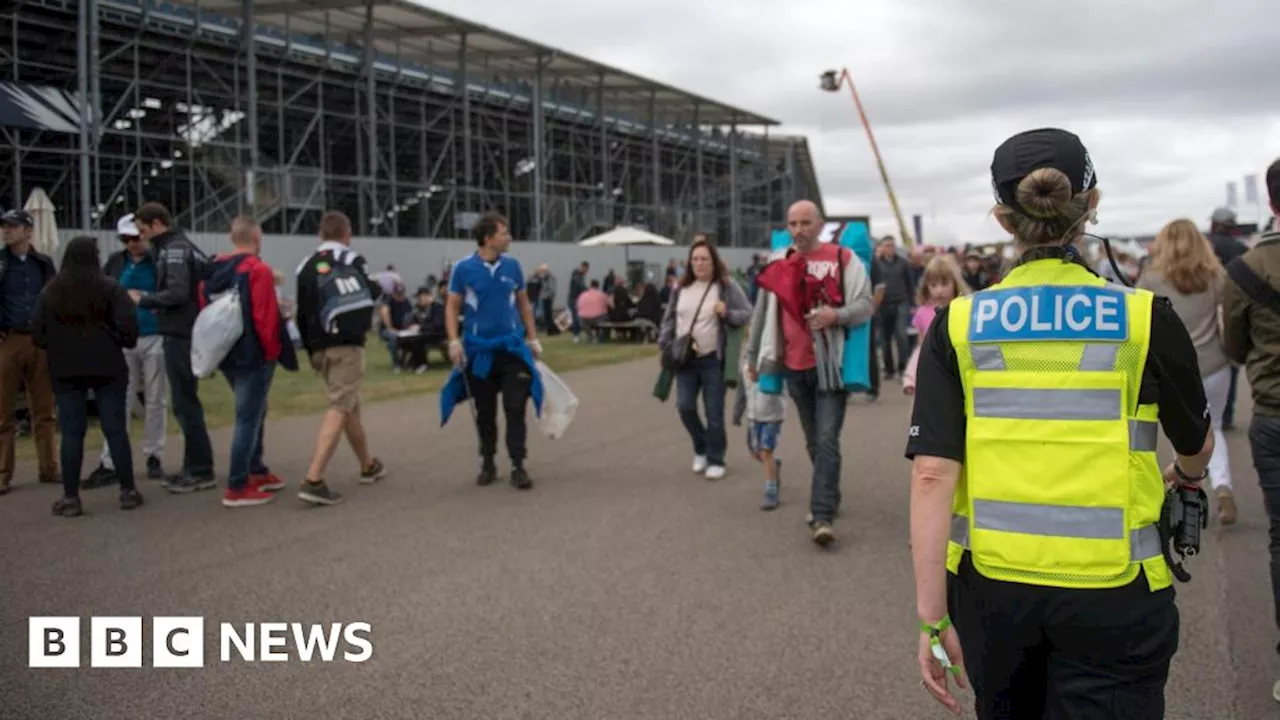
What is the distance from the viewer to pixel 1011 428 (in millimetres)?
2289

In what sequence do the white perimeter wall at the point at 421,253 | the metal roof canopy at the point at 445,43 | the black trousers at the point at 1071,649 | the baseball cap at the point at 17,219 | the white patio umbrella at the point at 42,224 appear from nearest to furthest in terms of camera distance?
the black trousers at the point at 1071,649, the baseball cap at the point at 17,219, the white patio umbrella at the point at 42,224, the white perimeter wall at the point at 421,253, the metal roof canopy at the point at 445,43

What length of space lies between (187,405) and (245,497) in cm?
98

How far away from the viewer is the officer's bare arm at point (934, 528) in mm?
2334

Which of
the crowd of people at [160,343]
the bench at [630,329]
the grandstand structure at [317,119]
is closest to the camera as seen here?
the crowd of people at [160,343]

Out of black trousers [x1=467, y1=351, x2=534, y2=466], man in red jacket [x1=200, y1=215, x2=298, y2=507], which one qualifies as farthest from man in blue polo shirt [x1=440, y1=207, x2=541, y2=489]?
man in red jacket [x1=200, y1=215, x2=298, y2=507]

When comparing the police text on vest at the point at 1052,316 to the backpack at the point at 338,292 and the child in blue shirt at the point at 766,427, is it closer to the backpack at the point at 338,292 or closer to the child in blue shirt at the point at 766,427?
the child in blue shirt at the point at 766,427

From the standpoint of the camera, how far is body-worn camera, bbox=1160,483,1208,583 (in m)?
2.36

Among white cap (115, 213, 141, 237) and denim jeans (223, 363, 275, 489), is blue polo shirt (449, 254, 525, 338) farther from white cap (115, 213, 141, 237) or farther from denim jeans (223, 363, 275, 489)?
white cap (115, 213, 141, 237)

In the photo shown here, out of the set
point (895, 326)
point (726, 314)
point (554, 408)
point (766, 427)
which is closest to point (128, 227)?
point (554, 408)

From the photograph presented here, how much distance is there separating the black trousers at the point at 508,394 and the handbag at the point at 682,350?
1.07 metres

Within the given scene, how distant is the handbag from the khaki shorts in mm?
2283

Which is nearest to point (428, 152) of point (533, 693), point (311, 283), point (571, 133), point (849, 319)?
point (571, 133)

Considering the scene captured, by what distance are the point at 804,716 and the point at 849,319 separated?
297cm

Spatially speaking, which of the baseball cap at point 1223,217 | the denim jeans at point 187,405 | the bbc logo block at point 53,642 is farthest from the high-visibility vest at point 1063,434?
the denim jeans at point 187,405
